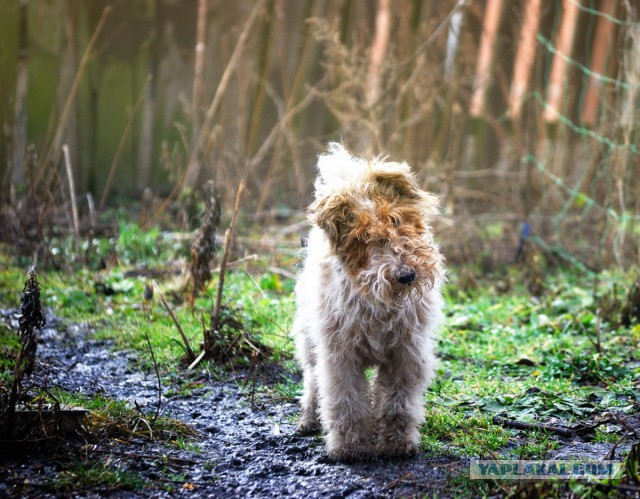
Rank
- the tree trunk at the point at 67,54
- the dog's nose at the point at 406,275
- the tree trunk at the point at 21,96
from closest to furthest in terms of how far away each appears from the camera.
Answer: the dog's nose at the point at 406,275
the tree trunk at the point at 21,96
the tree trunk at the point at 67,54

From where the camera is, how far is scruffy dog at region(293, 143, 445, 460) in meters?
3.73

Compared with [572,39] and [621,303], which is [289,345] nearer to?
[621,303]

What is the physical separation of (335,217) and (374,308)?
1.75 feet

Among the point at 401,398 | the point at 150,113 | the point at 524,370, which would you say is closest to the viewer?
the point at 401,398

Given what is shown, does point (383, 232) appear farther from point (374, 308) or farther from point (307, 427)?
point (307, 427)

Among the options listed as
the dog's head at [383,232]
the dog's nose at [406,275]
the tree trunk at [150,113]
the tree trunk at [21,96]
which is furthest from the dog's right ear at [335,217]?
the tree trunk at [150,113]

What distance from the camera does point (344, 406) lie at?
382cm

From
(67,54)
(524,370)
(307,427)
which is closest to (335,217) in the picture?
(307,427)

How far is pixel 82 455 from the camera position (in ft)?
11.5

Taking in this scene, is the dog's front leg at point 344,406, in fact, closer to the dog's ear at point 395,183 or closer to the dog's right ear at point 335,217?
the dog's right ear at point 335,217

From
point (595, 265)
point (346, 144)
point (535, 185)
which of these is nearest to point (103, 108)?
point (346, 144)

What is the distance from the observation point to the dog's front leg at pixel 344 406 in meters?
3.77

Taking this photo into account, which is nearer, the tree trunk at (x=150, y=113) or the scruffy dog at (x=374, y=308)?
the scruffy dog at (x=374, y=308)

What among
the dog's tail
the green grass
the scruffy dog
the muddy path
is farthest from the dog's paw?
the dog's tail
